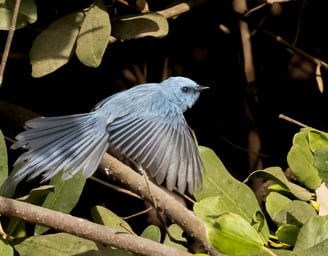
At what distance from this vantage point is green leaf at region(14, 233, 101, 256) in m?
2.23

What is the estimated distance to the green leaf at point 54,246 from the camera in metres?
2.23

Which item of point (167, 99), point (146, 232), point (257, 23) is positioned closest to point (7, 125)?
point (167, 99)

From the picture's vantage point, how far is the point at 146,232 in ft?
7.88

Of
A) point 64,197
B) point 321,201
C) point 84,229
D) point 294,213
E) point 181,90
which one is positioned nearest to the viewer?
point 84,229

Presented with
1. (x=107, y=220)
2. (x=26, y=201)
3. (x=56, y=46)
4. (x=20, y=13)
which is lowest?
(x=107, y=220)

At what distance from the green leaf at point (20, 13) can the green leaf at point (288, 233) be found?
3.11 feet

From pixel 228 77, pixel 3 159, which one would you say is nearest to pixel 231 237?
pixel 3 159

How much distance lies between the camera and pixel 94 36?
2.44 metres

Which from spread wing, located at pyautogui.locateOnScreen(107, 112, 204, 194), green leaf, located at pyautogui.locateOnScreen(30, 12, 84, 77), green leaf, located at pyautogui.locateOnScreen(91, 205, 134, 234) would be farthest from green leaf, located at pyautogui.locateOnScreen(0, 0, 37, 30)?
green leaf, located at pyautogui.locateOnScreen(91, 205, 134, 234)

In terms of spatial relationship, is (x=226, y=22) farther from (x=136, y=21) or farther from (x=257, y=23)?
(x=136, y=21)

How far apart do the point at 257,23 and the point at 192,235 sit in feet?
3.89

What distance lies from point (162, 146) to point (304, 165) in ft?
1.75

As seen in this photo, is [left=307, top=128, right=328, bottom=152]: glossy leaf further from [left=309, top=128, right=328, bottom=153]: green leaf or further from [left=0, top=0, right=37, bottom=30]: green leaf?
[left=0, top=0, right=37, bottom=30]: green leaf

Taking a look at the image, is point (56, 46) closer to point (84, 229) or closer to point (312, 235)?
point (84, 229)
